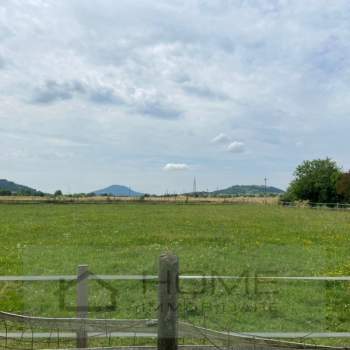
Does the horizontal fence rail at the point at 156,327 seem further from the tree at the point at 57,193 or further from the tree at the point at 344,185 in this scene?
the tree at the point at 57,193

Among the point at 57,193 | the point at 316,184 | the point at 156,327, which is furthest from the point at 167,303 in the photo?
the point at 57,193

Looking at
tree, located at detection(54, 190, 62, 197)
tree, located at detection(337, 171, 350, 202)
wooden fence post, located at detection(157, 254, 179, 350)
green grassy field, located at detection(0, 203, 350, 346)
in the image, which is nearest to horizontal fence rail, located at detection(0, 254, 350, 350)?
wooden fence post, located at detection(157, 254, 179, 350)

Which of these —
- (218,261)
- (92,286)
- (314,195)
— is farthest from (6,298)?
(314,195)

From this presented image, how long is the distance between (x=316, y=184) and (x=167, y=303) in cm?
9620

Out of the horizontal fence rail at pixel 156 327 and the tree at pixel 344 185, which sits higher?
the tree at pixel 344 185

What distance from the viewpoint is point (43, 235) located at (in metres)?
22.3

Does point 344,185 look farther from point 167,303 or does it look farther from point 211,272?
point 167,303

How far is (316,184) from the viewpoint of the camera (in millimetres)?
96125

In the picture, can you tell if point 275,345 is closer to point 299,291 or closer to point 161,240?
point 299,291

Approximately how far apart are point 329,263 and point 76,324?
9.80 meters

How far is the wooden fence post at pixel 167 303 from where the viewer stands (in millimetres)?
3469

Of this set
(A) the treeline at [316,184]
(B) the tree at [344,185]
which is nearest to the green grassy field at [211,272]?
(B) the tree at [344,185]

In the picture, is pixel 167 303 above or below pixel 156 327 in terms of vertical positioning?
above

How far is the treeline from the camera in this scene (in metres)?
93.7
